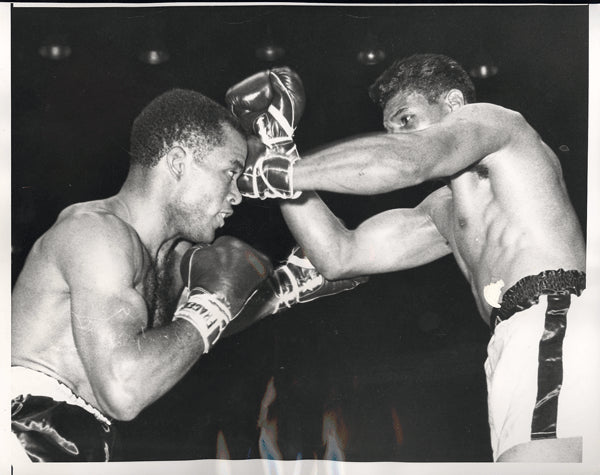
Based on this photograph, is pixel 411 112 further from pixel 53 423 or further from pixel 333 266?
pixel 53 423

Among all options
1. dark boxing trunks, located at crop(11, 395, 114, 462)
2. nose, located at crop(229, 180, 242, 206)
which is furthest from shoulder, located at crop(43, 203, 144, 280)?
dark boxing trunks, located at crop(11, 395, 114, 462)

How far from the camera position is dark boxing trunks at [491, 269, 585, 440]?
6.72 feet

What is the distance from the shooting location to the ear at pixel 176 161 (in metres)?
2.09

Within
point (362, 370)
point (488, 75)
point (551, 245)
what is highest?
point (488, 75)

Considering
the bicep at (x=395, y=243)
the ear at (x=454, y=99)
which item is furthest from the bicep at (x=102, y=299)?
the ear at (x=454, y=99)

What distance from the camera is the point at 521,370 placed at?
2.08 meters

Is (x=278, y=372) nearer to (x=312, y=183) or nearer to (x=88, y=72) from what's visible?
(x=312, y=183)

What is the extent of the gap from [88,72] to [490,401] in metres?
1.58

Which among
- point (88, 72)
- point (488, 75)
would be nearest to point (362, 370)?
point (488, 75)

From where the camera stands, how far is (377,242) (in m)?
2.14

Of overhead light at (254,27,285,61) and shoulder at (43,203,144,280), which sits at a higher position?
overhead light at (254,27,285,61)

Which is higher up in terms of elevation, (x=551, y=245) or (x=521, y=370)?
(x=551, y=245)

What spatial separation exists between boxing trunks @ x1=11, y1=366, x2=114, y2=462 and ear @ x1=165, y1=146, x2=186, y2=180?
71 centimetres

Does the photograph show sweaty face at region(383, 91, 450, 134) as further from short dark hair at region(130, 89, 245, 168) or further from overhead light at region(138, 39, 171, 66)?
overhead light at region(138, 39, 171, 66)
